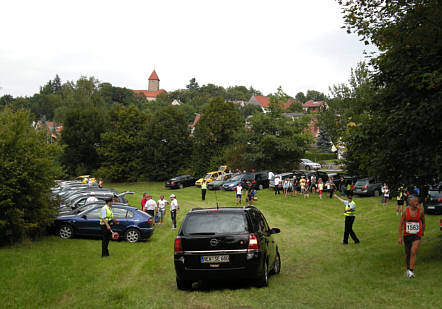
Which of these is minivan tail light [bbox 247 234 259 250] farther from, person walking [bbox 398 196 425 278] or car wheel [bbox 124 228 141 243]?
car wheel [bbox 124 228 141 243]

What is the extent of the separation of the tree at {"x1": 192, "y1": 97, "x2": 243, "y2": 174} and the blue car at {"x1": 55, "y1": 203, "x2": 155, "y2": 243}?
3740 cm

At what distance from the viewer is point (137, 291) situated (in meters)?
9.23

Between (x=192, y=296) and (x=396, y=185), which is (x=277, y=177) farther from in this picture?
(x=192, y=296)

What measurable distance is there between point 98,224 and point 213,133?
3935 cm

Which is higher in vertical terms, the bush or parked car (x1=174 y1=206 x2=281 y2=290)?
parked car (x1=174 y1=206 x2=281 y2=290)

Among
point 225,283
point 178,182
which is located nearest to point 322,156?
point 178,182

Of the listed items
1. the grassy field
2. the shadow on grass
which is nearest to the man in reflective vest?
the grassy field

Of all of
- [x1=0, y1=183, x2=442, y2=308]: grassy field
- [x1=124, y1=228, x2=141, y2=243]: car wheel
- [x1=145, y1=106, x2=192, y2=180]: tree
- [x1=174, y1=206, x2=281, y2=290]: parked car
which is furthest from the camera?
[x1=145, y1=106, x2=192, y2=180]: tree

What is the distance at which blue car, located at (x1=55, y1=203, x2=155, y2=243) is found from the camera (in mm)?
16453

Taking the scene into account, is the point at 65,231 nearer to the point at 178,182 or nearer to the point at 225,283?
the point at 225,283

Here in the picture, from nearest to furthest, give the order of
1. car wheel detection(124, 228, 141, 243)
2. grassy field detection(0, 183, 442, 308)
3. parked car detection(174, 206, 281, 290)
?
grassy field detection(0, 183, 442, 308) → parked car detection(174, 206, 281, 290) → car wheel detection(124, 228, 141, 243)

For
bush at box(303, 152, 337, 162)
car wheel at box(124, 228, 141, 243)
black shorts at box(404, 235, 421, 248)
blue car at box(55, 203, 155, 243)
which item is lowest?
bush at box(303, 152, 337, 162)

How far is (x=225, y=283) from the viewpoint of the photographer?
9.41 meters

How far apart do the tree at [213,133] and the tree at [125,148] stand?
714cm
